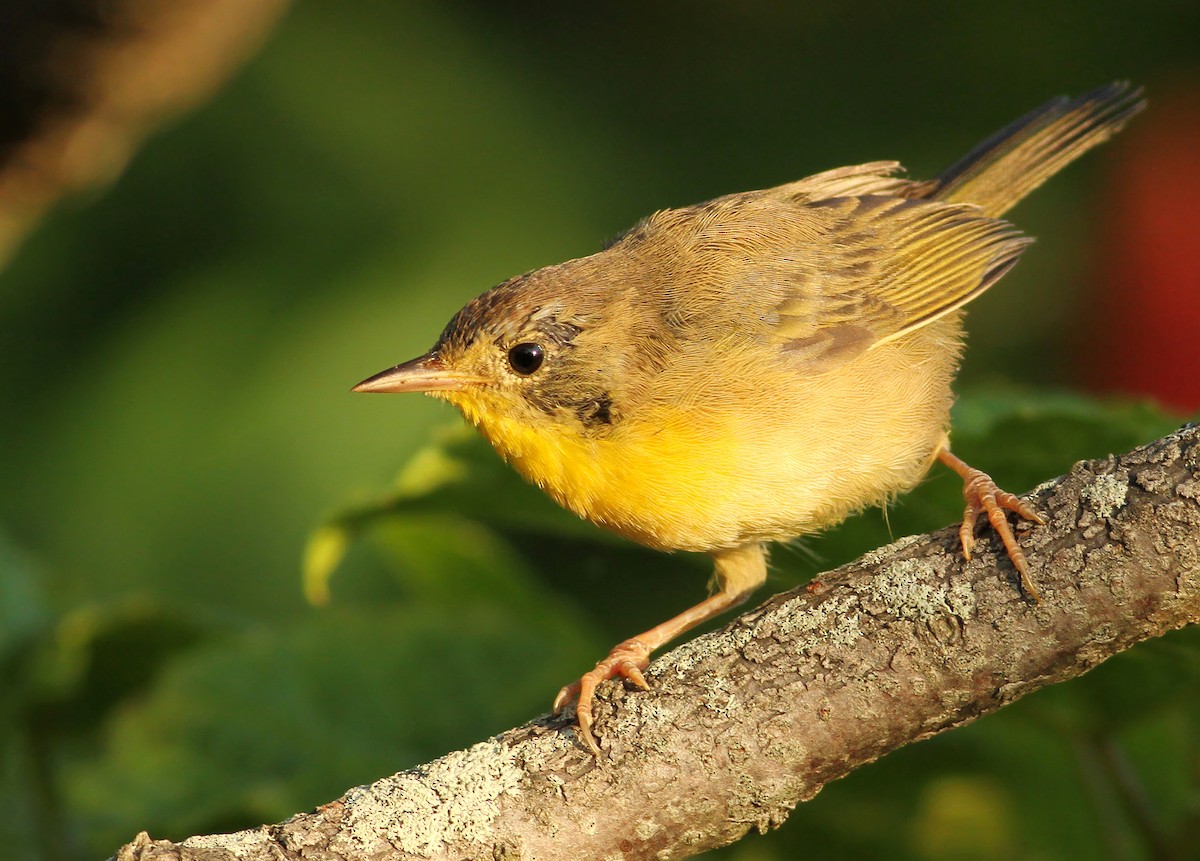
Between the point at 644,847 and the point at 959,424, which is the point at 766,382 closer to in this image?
the point at 959,424

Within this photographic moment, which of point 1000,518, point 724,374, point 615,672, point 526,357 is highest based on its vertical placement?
point 526,357

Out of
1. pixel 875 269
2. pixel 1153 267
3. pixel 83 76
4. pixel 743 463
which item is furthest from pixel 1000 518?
pixel 1153 267

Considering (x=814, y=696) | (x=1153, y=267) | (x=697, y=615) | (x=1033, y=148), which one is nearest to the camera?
(x=814, y=696)

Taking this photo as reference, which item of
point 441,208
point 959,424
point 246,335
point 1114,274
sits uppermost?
point 441,208

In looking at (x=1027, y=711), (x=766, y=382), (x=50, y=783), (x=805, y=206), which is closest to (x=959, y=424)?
(x=766, y=382)

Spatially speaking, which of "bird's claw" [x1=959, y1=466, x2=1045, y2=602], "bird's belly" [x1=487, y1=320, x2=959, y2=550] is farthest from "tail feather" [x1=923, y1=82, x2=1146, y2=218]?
"bird's claw" [x1=959, y1=466, x2=1045, y2=602]

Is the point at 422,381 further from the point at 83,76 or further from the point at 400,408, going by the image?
the point at 400,408

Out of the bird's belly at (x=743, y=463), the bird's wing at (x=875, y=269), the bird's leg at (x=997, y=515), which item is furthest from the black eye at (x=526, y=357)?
the bird's leg at (x=997, y=515)
